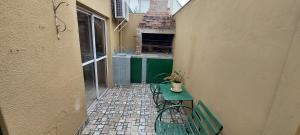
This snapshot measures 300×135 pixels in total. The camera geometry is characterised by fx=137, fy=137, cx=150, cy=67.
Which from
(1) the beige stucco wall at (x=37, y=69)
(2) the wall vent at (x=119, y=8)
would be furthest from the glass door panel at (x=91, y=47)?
(1) the beige stucco wall at (x=37, y=69)

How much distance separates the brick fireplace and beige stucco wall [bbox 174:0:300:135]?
255cm

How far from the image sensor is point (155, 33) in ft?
15.3

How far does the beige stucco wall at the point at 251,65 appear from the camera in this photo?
878mm

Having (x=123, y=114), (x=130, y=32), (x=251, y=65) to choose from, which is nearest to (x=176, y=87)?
(x=123, y=114)

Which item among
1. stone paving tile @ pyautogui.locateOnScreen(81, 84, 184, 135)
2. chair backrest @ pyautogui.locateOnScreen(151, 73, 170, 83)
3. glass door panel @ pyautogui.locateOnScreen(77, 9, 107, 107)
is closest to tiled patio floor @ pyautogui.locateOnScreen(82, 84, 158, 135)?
stone paving tile @ pyautogui.locateOnScreen(81, 84, 184, 135)

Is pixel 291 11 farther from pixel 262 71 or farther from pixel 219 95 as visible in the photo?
pixel 219 95

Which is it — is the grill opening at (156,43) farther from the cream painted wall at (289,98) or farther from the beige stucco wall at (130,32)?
the cream painted wall at (289,98)

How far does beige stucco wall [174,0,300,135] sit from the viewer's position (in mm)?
878

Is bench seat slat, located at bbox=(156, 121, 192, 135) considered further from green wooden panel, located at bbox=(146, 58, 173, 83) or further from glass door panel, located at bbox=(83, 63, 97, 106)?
green wooden panel, located at bbox=(146, 58, 173, 83)

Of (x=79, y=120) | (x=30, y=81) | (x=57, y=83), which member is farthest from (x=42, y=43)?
(x=79, y=120)

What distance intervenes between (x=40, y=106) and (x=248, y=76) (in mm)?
2035

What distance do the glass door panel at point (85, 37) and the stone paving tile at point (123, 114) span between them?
1.19 meters

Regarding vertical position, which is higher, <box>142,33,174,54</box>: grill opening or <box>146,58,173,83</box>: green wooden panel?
<box>142,33,174,54</box>: grill opening

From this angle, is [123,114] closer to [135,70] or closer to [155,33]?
[135,70]
